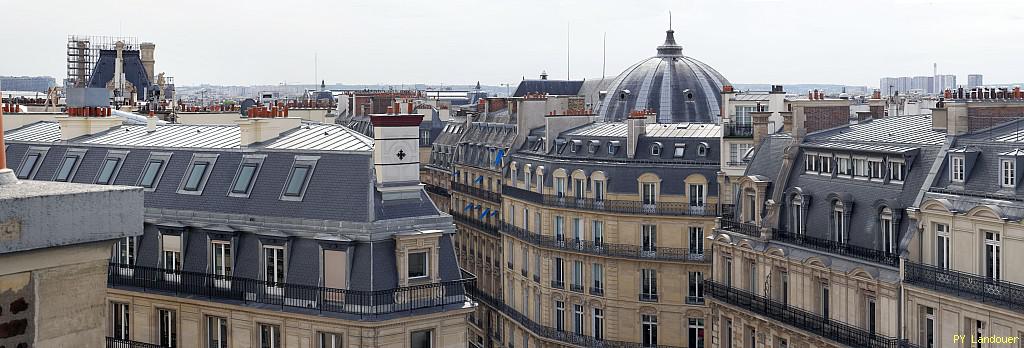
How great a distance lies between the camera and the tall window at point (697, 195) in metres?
51.9

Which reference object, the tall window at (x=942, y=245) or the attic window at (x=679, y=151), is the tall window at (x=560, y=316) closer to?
the attic window at (x=679, y=151)

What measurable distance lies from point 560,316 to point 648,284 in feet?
15.2

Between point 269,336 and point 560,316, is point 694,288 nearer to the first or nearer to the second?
point 560,316

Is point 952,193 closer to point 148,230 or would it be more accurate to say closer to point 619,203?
point 148,230

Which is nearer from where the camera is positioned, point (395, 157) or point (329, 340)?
point (329, 340)

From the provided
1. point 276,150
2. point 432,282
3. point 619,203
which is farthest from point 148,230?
point 619,203

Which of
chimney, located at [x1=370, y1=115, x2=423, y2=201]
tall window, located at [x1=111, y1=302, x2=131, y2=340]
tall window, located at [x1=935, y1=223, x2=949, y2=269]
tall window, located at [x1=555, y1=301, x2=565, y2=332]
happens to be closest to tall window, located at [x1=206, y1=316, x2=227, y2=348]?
tall window, located at [x1=111, y1=302, x2=131, y2=340]

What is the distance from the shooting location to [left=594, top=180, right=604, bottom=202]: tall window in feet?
176

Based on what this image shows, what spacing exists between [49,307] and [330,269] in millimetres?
17237

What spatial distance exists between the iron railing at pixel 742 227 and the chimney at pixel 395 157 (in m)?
14.4

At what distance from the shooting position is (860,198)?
1387 inches

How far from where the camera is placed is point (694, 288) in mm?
52000

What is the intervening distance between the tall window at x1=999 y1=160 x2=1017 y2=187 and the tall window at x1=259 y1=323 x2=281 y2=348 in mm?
16933

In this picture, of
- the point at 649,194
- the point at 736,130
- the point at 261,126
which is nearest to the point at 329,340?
the point at 261,126
